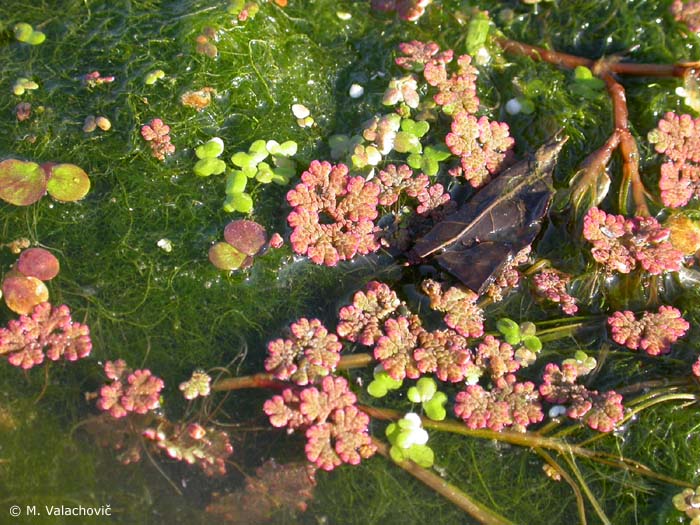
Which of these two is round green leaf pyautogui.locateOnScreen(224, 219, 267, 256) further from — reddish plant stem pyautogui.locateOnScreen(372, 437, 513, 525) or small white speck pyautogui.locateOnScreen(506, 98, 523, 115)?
small white speck pyautogui.locateOnScreen(506, 98, 523, 115)

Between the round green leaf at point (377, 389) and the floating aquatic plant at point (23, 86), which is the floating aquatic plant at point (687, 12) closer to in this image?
the round green leaf at point (377, 389)

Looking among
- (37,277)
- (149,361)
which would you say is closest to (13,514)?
(149,361)

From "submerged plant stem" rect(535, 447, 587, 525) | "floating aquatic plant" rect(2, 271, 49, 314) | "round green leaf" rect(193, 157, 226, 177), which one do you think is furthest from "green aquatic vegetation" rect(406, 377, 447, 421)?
"floating aquatic plant" rect(2, 271, 49, 314)

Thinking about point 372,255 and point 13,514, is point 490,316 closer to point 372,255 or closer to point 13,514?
point 372,255

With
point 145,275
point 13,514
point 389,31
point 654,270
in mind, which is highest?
point 389,31

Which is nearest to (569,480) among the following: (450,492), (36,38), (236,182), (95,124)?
(450,492)
